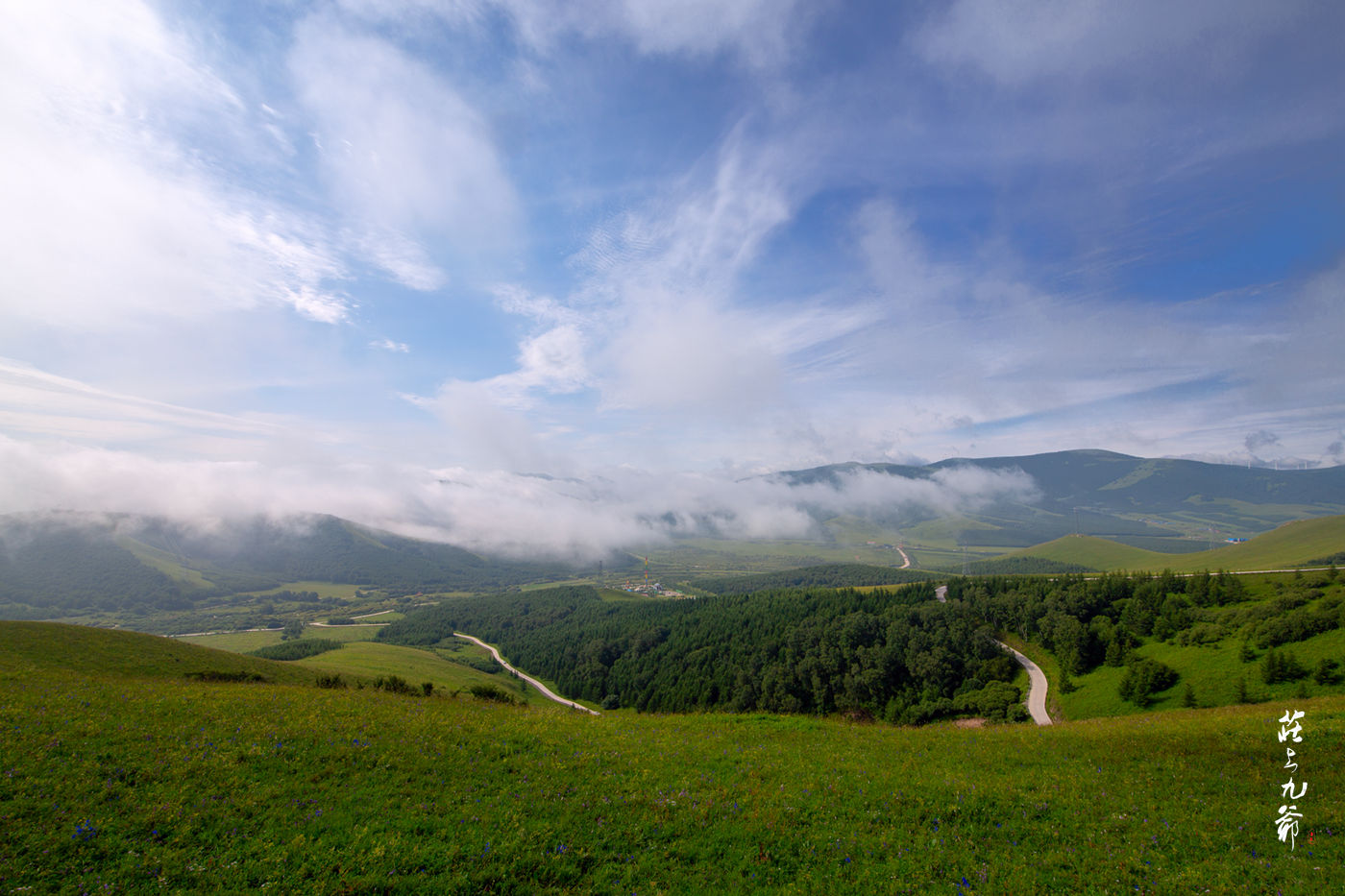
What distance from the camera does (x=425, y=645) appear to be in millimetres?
188625

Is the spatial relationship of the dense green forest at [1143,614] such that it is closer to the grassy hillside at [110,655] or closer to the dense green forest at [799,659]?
the dense green forest at [799,659]

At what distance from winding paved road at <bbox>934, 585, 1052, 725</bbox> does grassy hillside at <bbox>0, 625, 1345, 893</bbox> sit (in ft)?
156

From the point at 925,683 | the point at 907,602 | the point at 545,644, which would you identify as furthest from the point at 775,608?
the point at 545,644

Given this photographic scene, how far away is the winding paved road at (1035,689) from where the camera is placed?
57.2 m

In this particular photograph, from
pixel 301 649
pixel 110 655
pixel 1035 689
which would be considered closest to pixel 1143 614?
pixel 1035 689

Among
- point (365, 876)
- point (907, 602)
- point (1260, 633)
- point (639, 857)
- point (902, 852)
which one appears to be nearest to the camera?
point (365, 876)

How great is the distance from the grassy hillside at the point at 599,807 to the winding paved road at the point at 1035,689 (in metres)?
47.6

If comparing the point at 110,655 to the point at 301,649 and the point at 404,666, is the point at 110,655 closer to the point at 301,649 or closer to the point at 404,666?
the point at 404,666

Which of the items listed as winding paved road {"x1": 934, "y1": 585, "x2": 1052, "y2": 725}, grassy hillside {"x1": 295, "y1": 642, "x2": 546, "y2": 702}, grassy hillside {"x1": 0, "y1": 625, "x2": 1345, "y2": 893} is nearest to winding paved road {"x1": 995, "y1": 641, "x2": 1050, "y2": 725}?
winding paved road {"x1": 934, "y1": 585, "x2": 1052, "y2": 725}

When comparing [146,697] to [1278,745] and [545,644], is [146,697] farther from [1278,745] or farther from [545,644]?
[545,644]

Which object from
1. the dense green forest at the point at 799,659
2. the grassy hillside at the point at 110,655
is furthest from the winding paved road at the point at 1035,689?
the grassy hillside at the point at 110,655

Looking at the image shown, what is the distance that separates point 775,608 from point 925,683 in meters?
58.1

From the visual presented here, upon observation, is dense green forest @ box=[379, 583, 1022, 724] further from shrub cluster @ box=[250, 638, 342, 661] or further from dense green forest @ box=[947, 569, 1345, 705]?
shrub cluster @ box=[250, 638, 342, 661]

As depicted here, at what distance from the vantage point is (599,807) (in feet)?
41.3
